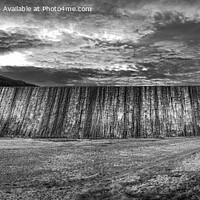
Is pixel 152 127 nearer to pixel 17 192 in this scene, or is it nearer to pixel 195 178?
pixel 195 178

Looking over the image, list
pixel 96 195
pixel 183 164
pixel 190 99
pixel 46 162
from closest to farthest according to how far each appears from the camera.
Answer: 1. pixel 96 195
2. pixel 183 164
3. pixel 46 162
4. pixel 190 99

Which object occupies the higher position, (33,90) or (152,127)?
(33,90)

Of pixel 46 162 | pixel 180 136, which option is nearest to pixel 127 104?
pixel 180 136

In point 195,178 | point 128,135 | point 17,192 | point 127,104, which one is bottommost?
point 17,192

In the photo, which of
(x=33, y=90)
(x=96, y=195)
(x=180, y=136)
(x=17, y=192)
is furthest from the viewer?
(x=33, y=90)

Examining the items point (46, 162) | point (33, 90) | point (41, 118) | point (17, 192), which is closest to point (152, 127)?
point (41, 118)

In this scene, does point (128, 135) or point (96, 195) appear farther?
point (128, 135)

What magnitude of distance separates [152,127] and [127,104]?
14.6ft

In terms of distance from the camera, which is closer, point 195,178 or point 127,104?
point 195,178

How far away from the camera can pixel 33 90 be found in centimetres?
3978

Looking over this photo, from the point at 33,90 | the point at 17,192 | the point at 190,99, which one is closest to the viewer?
the point at 17,192

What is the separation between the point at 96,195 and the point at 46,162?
24.9ft

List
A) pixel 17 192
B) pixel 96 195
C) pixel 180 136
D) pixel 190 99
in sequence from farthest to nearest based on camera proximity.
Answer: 1. pixel 190 99
2. pixel 180 136
3. pixel 17 192
4. pixel 96 195

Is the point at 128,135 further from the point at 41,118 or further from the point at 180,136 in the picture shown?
the point at 41,118
